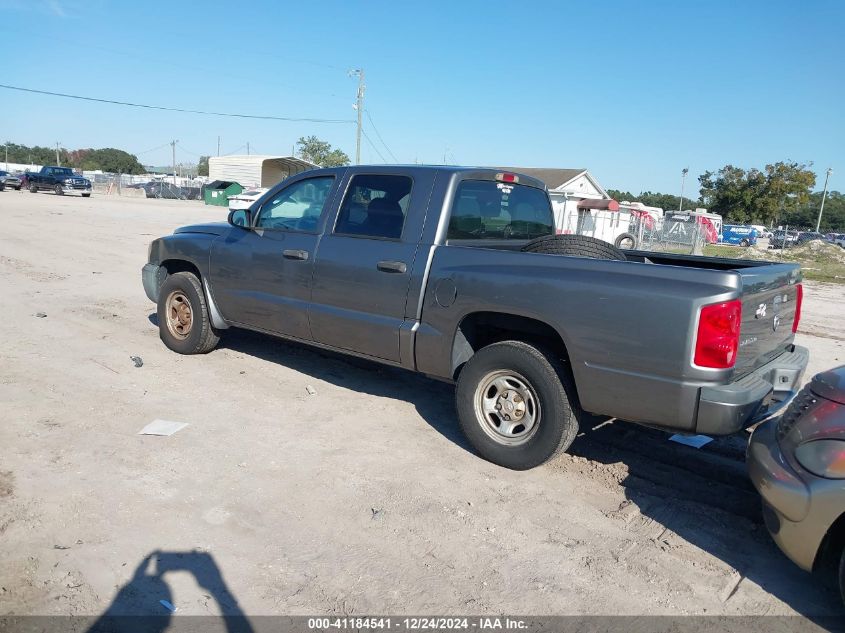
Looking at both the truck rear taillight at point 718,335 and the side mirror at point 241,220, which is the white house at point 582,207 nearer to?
the side mirror at point 241,220

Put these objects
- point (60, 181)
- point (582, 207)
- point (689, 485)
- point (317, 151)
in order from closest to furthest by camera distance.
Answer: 1. point (689, 485)
2. point (582, 207)
3. point (60, 181)
4. point (317, 151)

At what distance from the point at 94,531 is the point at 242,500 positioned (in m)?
0.77

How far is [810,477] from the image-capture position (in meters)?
2.79

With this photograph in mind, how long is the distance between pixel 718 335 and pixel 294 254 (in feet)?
10.9

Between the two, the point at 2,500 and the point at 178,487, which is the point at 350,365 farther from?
the point at 2,500

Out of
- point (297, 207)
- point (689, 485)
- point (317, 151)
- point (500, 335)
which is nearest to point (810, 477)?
point (689, 485)

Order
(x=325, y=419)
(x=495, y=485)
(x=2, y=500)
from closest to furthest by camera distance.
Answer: (x=2, y=500)
(x=495, y=485)
(x=325, y=419)

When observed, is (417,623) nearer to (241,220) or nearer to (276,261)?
(276,261)

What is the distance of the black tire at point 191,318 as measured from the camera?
6.24 m

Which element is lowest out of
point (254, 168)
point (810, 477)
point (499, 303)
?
point (810, 477)

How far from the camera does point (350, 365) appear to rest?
6.57 m

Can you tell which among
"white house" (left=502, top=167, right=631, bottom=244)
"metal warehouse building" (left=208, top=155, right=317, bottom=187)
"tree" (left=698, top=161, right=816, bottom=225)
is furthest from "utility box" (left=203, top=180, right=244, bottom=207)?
"tree" (left=698, top=161, right=816, bottom=225)

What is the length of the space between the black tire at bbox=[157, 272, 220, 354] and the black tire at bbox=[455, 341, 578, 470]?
9.75 feet

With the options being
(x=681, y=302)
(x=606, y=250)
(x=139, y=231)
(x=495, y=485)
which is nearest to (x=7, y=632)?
(x=495, y=485)
